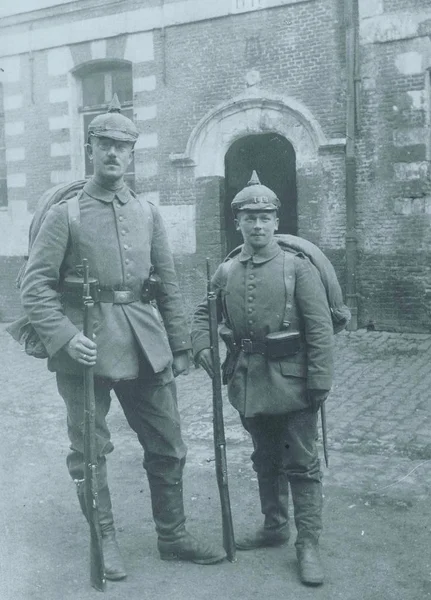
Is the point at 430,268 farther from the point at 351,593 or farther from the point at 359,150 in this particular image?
the point at 351,593

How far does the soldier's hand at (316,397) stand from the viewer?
3.50 metres

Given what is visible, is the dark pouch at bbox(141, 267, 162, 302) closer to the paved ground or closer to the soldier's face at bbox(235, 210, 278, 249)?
the soldier's face at bbox(235, 210, 278, 249)

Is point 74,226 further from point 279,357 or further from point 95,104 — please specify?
point 95,104

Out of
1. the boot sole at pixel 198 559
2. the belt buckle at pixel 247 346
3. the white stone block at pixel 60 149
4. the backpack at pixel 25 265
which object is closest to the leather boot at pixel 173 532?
the boot sole at pixel 198 559

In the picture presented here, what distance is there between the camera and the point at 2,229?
13641 mm

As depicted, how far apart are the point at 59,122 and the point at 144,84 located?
1911 mm

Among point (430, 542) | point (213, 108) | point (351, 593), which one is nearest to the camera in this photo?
point (351, 593)

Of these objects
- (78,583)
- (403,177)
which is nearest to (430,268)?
(403,177)

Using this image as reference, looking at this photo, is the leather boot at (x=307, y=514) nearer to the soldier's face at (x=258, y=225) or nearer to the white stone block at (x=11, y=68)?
the soldier's face at (x=258, y=225)

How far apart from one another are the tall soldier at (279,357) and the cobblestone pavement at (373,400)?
6.25 ft

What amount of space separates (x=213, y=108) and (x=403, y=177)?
3.30 meters

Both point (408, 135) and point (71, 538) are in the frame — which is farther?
point (408, 135)

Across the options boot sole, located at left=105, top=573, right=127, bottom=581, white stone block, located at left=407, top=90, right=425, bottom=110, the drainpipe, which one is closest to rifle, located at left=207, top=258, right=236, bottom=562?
boot sole, located at left=105, top=573, right=127, bottom=581

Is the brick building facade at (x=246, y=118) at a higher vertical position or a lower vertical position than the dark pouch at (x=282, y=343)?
higher
